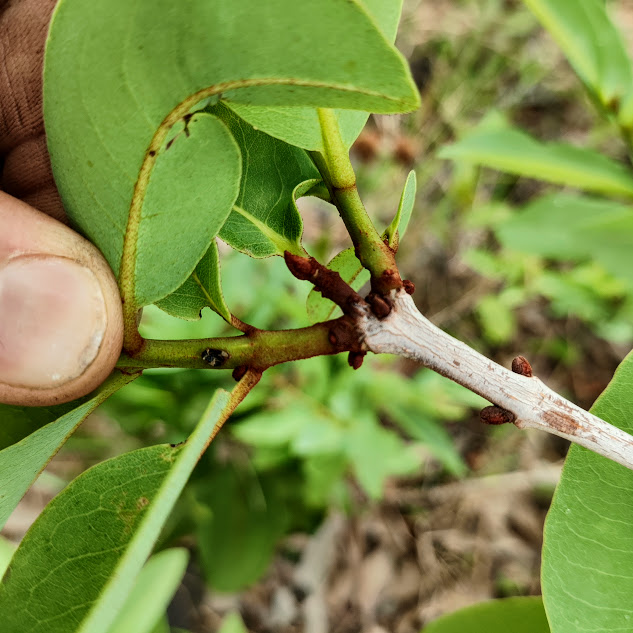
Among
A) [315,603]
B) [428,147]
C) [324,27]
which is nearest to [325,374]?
[315,603]

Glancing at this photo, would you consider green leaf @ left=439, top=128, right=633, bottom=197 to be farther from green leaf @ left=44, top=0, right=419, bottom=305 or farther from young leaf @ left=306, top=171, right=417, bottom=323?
green leaf @ left=44, top=0, right=419, bottom=305

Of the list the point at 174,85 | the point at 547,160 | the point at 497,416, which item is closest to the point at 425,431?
the point at 547,160

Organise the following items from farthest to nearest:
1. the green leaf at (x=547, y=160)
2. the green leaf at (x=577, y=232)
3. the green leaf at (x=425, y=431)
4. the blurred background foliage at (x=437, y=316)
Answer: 1. the green leaf at (x=425, y=431)
2. the blurred background foliage at (x=437, y=316)
3. the green leaf at (x=547, y=160)
4. the green leaf at (x=577, y=232)

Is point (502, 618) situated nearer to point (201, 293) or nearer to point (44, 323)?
point (201, 293)

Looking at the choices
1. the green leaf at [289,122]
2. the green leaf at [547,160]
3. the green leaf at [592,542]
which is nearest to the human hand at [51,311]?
the green leaf at [289,122]

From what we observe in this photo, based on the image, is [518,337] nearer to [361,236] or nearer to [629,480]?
[629,480]

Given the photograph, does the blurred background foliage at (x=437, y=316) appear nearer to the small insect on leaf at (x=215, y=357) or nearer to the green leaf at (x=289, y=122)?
the green leaf at (x=289, y=122)

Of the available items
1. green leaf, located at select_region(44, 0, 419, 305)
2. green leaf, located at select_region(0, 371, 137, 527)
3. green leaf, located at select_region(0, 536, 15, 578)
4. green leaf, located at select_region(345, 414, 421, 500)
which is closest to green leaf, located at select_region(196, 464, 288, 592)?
green leaf, located at select_region(345, 414, 421, 500)
